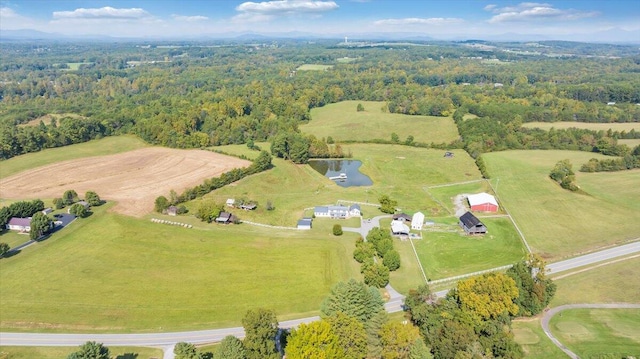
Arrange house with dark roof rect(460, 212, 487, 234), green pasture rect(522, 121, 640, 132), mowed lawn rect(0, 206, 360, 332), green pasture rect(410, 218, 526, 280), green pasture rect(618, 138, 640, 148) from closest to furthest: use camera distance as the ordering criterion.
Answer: mowed lawn rect(0, 206, 360, 332) < green pasture rect(410, 218, 526, 280) < house with dark roof rect(460, 212, 487, 234) < green pasture rect(618, 138, 640, 148) < green pasture rect(522, 121, 640, 132)

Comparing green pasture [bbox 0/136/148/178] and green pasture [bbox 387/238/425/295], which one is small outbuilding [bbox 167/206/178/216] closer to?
green pasture [bbox 387/238/425/295]

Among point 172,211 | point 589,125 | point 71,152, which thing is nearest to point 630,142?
point 589,125

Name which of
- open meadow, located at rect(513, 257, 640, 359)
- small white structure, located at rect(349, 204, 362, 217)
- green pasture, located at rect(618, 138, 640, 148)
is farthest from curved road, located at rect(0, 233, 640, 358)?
green pasture, located at rect(618, 138, 640, 148)

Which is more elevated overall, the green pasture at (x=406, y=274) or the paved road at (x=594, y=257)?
the paved road at (x=594, y=257)

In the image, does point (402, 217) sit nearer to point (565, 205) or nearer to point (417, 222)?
point (417, 222)

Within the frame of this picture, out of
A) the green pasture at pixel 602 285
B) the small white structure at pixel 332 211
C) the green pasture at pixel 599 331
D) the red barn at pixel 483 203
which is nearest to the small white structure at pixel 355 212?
the small white structure at pixel 332 211

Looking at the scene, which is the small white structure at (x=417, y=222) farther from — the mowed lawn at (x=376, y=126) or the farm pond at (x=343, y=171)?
the mowed lawn at (x=376, y=126)

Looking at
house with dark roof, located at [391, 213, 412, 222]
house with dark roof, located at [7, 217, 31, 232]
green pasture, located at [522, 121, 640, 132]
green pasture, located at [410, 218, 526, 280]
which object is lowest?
green pasture, located at [410, 218, 526, 280]
